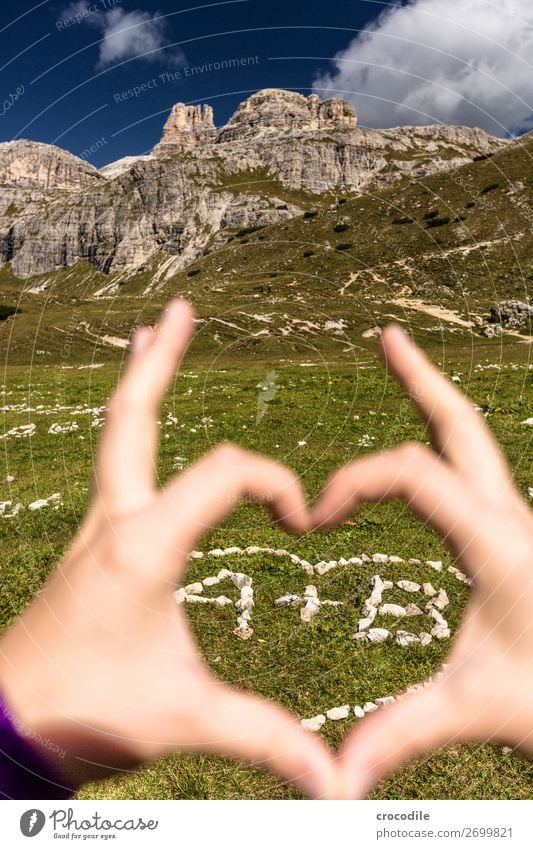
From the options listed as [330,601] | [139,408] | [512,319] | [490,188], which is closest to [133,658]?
[139,408]

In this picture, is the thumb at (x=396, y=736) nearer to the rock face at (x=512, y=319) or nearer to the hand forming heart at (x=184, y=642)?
the hand forming heart at (x=184, y=642)

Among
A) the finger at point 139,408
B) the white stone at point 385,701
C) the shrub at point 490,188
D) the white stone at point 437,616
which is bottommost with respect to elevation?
the white stone at point 385,701

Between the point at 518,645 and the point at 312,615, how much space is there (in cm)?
301

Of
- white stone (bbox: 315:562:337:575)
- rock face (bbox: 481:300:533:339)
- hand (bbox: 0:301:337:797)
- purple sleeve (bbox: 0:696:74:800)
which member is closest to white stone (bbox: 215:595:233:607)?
hand (bbox: 0:301:337:797)

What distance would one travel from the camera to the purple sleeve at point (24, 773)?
518cm

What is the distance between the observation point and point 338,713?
5887mm

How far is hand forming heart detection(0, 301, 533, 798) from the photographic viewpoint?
5.41m

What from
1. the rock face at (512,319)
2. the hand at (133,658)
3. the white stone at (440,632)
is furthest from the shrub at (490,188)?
the hand at (133,658)

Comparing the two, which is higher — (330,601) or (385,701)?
(330,601)

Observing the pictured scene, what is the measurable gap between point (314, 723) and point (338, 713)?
321 mm

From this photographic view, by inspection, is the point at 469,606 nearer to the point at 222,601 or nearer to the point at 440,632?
the point at 440,632

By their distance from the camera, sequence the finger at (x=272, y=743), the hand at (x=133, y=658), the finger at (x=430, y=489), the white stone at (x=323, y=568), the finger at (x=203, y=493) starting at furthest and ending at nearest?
the white stone at (x=323, y=568) → the finger at (x=430, y=489) → the finger at (x=203, y=493) → the hand at (x=133, y=658) → the finger at (x=272, y=743)

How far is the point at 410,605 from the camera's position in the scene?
785 cm

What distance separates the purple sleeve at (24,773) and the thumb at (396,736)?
303 centimetres
